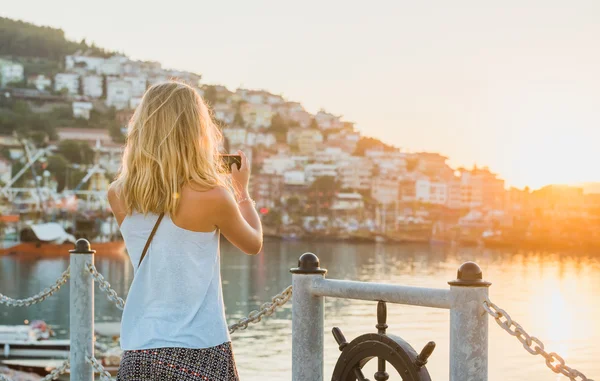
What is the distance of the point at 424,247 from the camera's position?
543 feet

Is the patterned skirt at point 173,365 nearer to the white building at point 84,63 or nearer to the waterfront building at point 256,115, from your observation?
the white building at point 84,63

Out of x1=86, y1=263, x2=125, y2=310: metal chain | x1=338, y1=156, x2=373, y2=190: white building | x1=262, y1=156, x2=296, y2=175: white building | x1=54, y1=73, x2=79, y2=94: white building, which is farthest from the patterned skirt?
x1=338, y1=156, x2=373, y2=190: white building

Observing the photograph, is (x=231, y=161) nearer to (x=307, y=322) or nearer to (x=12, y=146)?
(x=307, y=322)

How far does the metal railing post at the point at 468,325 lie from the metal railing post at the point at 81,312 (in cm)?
266

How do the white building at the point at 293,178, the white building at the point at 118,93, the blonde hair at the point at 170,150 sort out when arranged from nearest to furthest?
the blonde hair at the point at 170,150 < the white building at the point at 293,178 < the white building at the point at 118,93

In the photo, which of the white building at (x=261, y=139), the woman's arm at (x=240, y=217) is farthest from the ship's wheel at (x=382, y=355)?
the white building at (x=261, y=139)

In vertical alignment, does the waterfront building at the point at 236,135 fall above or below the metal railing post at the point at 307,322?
above

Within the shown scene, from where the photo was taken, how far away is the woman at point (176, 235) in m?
2.43

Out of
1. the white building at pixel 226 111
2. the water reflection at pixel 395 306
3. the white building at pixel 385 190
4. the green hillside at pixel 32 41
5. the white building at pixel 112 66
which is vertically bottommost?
the water reflection at pixel 395 306

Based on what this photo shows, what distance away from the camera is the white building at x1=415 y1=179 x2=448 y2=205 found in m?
184

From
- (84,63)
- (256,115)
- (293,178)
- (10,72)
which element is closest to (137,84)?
(84,63)

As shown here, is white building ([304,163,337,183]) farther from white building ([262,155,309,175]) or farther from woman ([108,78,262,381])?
woman ([108,78,262,381])

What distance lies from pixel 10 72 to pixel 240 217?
169560 millimetres

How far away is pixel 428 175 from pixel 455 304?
193 m
